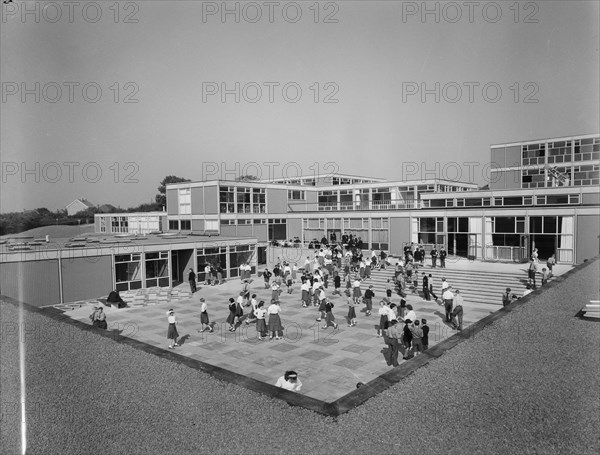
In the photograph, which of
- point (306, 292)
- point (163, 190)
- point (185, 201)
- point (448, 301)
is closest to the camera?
point (448, 301)

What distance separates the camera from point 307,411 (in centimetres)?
655

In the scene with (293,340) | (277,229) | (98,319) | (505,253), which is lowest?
(293,340)

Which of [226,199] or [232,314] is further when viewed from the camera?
[226,199]

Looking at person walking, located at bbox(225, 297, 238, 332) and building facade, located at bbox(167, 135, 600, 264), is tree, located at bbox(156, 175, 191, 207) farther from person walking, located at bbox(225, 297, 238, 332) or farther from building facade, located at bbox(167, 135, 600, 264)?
person walking, located at bbox(225, 297, 238, 332)

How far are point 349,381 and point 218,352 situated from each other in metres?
4.87

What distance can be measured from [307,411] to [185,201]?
36.1 meters

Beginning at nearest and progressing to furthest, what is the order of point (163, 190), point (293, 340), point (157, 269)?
point (293, 340)
point (157, 269)
point (163, 190)

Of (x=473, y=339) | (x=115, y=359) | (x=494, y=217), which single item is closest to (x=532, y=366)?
(x=473, y=339)

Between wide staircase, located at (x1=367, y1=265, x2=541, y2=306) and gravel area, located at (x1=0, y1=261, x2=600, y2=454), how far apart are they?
40.1ft

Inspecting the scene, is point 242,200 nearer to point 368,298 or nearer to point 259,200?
point 259,200

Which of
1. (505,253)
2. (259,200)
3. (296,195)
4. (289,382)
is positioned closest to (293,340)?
(289,382)

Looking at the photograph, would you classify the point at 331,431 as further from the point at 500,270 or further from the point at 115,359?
the point at 500,270

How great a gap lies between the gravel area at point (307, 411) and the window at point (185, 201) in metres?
30.5

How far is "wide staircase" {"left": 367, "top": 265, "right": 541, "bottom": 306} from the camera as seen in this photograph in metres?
21.9
